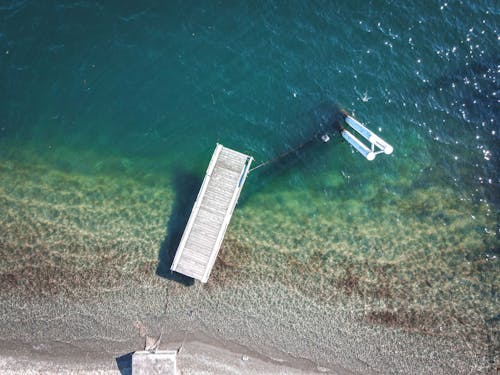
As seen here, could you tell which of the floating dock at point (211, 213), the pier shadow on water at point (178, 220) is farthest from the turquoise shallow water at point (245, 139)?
the floating dock at point (211, 213)

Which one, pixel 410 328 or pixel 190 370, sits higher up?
pixel 410 328

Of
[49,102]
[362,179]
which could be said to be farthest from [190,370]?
[49,102]

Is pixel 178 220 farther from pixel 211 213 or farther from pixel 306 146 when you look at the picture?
pixel 306 146

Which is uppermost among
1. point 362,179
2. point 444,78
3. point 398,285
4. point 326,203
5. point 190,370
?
point 444,78

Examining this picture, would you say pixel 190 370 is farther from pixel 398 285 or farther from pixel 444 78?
pixel 444 78

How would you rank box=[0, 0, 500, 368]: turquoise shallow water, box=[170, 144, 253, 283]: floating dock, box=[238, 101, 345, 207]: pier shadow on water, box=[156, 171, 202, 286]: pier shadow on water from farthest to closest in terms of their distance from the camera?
1. box=[238, 101, 345, 207]: pier shadow on water
2. box=[0, 0, 500, 368]: turquoise shallow water
3. box=[156, 171, 202, 286]: pier shadow on water
4. box=[170, 144, 253, 283]: floating dock

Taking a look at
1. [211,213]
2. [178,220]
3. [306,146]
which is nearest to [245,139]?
[306,146]

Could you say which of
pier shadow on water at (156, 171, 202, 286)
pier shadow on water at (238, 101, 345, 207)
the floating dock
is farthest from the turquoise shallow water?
the floating dock

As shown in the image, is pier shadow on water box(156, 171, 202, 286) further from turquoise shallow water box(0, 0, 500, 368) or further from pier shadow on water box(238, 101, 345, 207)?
pier shadow on water box(238, 101, 345, 207)
